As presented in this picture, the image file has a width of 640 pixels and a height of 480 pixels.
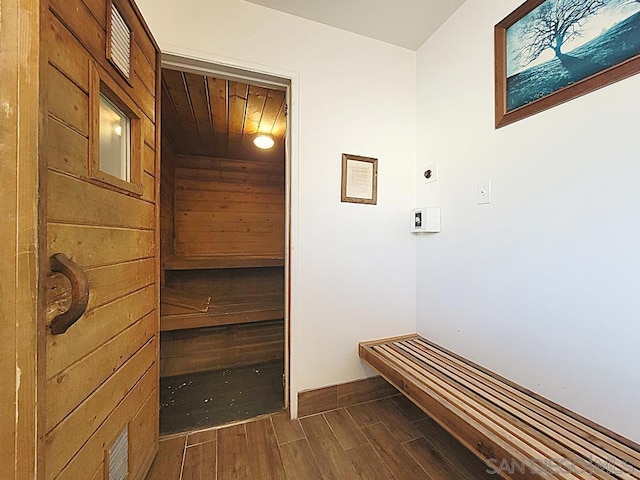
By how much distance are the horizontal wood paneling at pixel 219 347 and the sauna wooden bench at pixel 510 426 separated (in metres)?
1.38

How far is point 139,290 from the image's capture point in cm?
115

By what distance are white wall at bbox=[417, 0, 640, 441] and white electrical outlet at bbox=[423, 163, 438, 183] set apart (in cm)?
4

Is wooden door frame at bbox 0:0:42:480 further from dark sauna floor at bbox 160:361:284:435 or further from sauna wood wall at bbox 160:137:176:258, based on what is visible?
sauna wood wall at bbox 160:137:176:258

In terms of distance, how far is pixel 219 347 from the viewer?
7.97 ft

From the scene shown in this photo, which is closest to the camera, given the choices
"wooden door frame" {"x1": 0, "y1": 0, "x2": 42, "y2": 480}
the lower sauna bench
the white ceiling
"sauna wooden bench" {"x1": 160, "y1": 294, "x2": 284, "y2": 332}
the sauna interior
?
"wooden door frame" {"x1": 0, "y1": 0, "x2": 42, "y2": 480}

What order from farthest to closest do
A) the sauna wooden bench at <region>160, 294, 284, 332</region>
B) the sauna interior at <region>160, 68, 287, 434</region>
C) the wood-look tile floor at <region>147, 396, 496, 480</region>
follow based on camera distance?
1. the sauna wooden bench at <region>160, 294, 284, 332</region>
2. the sauna interior at <region>160, 68, 287, 434</region>
3. the wood-look tile floor at <region>147, 396, 496, 480</region>

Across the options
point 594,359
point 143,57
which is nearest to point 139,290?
point 143,57

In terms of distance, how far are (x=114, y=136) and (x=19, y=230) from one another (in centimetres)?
60

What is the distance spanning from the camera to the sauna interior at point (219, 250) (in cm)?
193

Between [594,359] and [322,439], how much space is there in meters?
1.29

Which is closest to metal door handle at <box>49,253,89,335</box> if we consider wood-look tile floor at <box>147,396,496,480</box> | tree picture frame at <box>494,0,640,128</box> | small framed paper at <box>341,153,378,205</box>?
wood-look tile floor at <box>147,396,496,480</box>

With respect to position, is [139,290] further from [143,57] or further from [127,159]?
[143,57]

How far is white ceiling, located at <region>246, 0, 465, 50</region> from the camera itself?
61.5 inches

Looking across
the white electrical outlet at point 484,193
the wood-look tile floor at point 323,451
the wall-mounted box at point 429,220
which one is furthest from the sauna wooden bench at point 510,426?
the white electrical outlet at point 484,193
